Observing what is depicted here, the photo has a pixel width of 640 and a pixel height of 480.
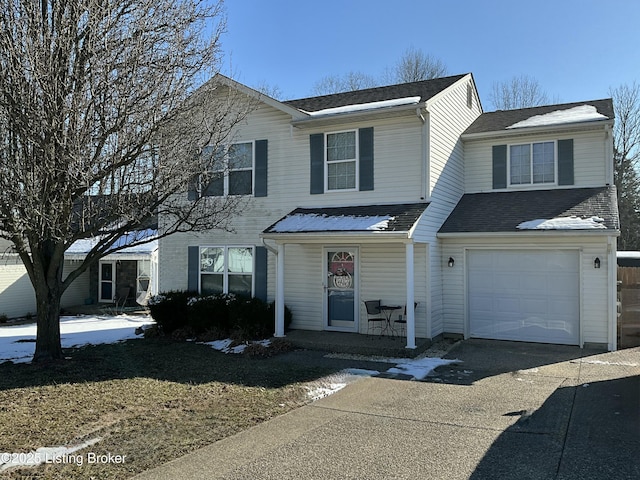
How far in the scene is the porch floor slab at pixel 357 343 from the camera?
9.95 meters

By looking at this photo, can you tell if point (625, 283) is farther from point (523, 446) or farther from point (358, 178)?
point (523, 446)

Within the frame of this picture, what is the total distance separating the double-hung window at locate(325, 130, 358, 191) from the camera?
12039 millimetres

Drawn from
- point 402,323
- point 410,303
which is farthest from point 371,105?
point 402,323

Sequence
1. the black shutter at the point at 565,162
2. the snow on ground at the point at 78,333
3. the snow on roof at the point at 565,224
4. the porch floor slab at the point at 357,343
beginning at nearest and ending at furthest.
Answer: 1. the porch floor slab at the point at 357,343
2. the snow on roof at the point at 565,224
3. the snow on ground at the point at 78,333
4. the black shutter at the point at 565,162

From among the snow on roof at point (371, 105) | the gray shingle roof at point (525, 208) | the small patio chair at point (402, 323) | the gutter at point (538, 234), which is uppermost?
the snow on roof at point (371, 105)

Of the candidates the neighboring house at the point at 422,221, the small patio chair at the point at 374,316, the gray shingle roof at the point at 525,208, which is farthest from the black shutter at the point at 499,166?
the small patio chair at the point at 374,316

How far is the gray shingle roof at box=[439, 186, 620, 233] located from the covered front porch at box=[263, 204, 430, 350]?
154cm

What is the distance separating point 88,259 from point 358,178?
6.00 meters

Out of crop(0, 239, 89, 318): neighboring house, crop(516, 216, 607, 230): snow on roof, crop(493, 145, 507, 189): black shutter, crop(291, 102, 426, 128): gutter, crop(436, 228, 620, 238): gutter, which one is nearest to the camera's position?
crop(436, 228, 620, 238): gutter

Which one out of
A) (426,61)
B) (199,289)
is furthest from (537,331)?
(426,61)

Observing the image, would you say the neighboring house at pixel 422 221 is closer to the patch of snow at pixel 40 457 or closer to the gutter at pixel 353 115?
the gutter at pixel 353 115

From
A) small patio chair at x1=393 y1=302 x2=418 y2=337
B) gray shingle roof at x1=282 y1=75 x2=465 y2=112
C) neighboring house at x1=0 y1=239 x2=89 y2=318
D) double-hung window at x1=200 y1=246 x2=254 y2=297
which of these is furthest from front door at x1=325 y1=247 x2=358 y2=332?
neighboring house at x1=0 y1=239 x2=89 y2=318

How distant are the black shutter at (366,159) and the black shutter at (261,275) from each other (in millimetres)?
2994

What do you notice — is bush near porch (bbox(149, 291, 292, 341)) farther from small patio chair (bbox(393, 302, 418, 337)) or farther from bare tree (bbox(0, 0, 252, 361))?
bare tree (bbox(0, 0, 252, 361))
